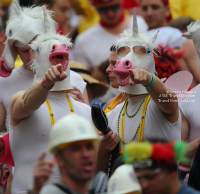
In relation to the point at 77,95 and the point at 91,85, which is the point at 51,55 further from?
the point at 91,85

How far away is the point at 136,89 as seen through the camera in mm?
4145

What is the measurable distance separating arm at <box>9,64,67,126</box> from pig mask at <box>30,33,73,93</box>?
1.04 ft

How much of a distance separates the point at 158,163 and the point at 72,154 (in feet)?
1.56

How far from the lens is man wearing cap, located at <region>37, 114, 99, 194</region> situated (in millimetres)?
2814

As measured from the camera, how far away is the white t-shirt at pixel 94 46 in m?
Result: 6.76

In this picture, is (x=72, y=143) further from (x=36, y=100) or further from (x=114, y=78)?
(x=114, y=78)

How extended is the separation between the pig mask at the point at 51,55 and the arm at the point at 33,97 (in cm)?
32

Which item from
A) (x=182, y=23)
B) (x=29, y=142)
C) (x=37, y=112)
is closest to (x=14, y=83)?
(x=37, y=112)

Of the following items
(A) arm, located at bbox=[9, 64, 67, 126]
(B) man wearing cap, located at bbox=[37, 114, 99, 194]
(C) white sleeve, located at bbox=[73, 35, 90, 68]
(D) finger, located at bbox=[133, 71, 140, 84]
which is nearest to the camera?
(B) man wearing cap, located at bbox=[37, 114, 99, 194]

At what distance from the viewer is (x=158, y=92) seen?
3.70 m

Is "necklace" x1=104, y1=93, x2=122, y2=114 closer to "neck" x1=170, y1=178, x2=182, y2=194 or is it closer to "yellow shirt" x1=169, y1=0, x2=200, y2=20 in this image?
"neck" x1=170, y1=178, x2=182, y2=194

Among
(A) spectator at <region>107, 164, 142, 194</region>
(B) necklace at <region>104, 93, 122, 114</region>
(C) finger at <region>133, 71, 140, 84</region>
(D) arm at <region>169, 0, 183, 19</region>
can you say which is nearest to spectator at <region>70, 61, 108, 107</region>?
(B) necklace at <region>104, 93, 122, 114</region>

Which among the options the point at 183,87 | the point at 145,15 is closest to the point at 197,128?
the point at 183,87

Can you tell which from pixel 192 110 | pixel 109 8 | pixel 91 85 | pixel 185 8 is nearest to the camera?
pixel 192 110
